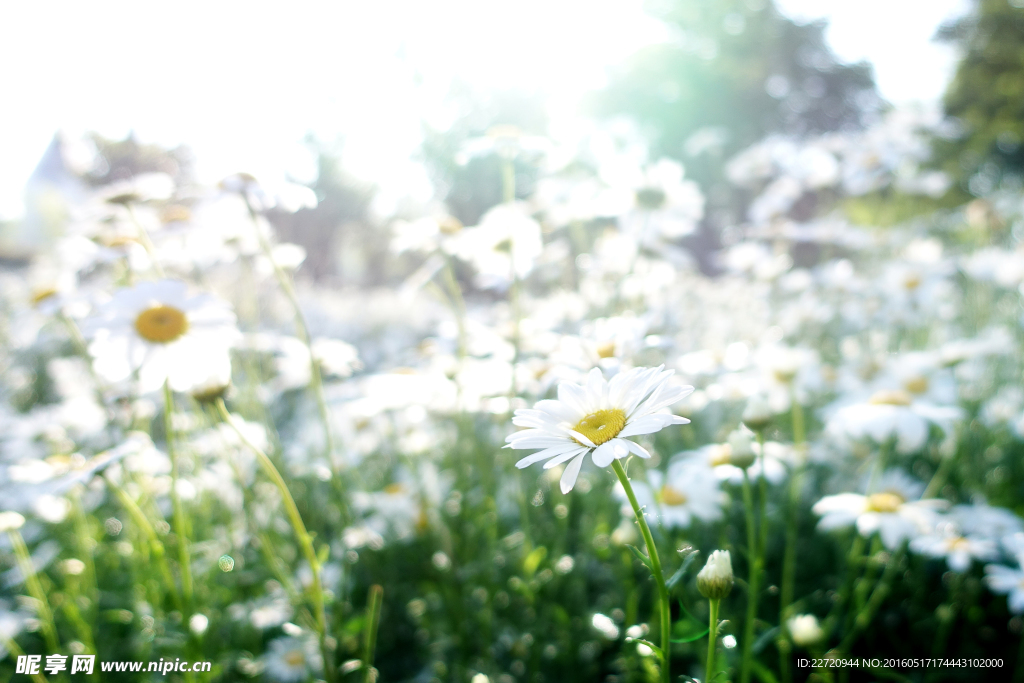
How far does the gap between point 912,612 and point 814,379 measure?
1.02 metres

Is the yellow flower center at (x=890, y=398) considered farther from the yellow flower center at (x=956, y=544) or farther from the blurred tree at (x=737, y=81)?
the blurred tree at (x=737, y=81)

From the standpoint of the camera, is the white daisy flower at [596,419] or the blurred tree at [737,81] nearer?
the white daisy flower at [596,419]

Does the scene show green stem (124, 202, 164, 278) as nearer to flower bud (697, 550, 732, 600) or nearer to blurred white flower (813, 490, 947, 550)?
flower bud (697, 550, 732, 600)

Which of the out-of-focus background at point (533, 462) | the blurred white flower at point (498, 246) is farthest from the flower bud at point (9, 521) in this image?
the blurred white flower at point (498, 246)

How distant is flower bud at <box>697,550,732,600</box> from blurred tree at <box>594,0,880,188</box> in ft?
73.7

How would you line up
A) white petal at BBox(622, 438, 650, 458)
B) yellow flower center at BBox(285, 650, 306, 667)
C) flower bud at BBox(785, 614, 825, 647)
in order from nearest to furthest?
white petal at BBox(622, 438, 650, 458) < flower bud at BBox(785, 614, 825, 647) < yellow flower center at BBox(285, 650, 306, 667)

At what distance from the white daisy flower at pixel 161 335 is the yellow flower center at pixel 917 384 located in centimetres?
224

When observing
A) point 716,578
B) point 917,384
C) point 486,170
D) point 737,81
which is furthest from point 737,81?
point 716,578

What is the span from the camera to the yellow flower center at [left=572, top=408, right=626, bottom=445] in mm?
913

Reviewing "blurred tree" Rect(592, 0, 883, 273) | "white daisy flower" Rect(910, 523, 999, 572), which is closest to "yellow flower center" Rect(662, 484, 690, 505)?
"white daisy flower" Rect(910, 523, 999, 572)

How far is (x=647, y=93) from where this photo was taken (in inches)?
869

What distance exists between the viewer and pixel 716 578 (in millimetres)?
871

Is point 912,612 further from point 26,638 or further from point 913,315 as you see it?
point 26,638

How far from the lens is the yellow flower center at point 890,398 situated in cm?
200
